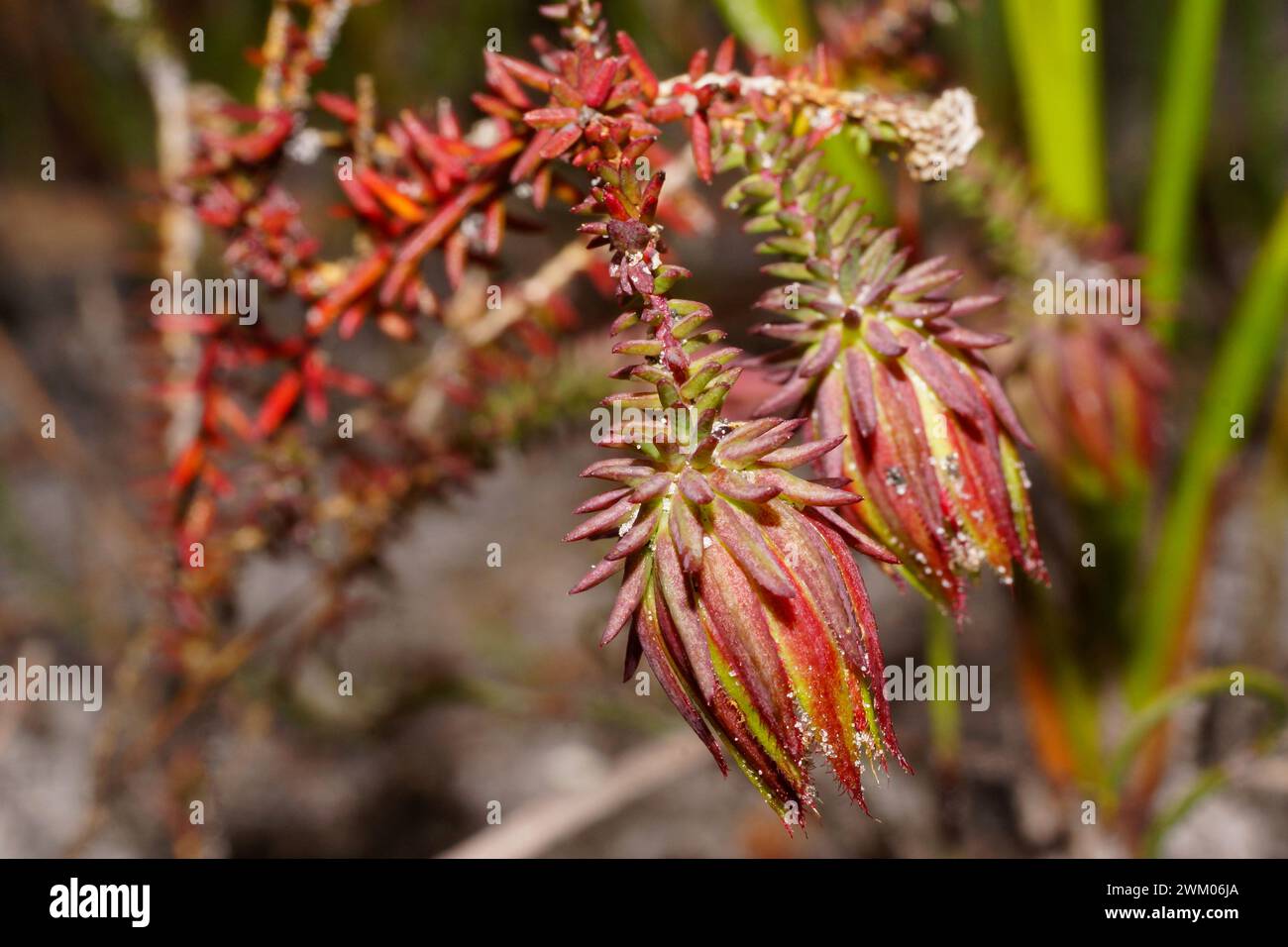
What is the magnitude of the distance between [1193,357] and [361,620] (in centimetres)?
170

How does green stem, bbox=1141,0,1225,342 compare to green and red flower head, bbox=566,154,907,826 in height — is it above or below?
above

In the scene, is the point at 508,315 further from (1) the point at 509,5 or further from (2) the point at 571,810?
(1) the point at 509,5

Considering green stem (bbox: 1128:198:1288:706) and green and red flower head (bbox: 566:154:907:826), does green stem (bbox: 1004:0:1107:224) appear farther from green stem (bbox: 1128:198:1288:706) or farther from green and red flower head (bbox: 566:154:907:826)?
green and red flower head (bbox: 566:154:907:826)

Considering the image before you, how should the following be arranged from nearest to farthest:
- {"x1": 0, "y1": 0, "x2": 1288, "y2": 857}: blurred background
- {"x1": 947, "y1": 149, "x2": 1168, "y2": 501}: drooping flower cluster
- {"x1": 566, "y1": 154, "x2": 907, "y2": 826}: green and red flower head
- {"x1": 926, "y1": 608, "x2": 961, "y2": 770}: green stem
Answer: {"x1": 566, "y1": 154, "x2": 907, "y2": 826}: green and red flower head → {"x1": 947, "y1": 149, "x2": 1168, "y2": 501}: drooping flower cluster → {"x1": 0, "y1": 0, "x2": 1288, "y2": 857}: blurred background → {"x1": 926, "y1": 608, "x2": 961, "y2": 770}: green stem

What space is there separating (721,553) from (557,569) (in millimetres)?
1552

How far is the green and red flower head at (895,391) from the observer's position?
0.51 metres

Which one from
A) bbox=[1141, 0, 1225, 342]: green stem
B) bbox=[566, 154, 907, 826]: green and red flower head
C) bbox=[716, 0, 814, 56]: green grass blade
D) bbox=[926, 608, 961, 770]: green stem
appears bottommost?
bbox=[926, 608, 961, 770]: green stem

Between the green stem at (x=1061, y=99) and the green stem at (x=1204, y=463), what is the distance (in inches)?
7.9

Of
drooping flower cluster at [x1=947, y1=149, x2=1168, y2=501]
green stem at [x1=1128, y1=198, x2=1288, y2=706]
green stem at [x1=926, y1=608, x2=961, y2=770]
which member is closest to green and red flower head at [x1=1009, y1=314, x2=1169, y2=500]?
drooping flower cluster at [x1=947, y1=149, x2=1168, y2=501]

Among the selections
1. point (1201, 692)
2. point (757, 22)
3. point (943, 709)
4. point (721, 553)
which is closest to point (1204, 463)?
point (1201, 692)

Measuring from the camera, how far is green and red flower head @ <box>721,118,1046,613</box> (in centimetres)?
51

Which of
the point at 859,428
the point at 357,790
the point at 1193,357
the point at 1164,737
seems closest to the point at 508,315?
the point at 859,428

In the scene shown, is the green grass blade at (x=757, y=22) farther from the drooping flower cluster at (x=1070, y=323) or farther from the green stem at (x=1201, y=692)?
the green stem at (x=1201, y=692)
